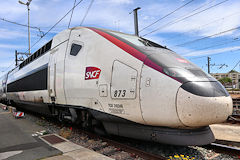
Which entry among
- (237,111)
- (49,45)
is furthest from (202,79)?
(237,111)

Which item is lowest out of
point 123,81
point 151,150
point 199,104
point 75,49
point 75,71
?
point 151,150

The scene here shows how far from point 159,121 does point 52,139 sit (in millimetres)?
3385

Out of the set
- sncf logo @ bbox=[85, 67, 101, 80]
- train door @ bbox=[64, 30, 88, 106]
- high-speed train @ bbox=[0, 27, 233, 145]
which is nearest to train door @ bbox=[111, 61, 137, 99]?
high-speed train @ bbox=[0, 27, 233, 145]

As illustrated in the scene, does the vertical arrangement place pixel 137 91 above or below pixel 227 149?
above

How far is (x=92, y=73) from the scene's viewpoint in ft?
15.7

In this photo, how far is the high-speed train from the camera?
3.29 meters

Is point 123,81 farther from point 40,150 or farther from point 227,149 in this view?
point 227,149

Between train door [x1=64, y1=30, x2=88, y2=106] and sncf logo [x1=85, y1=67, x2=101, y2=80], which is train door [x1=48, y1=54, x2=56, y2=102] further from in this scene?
sncf logo [x1=85, y1=67, x2=101, y2=80]

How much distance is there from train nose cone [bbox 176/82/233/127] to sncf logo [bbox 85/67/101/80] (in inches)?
81.3

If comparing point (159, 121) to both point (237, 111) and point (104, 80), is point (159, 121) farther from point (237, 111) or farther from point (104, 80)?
point (237, 111)

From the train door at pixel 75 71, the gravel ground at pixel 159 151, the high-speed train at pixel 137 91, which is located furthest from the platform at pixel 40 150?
the train door at pixel 75 71

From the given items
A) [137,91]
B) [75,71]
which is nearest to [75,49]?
[75,71]

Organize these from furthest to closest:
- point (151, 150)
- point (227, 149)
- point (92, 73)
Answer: point (92, 73), point (151, 150), point (227, 149)

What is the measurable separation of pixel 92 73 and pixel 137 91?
147 centimetres
